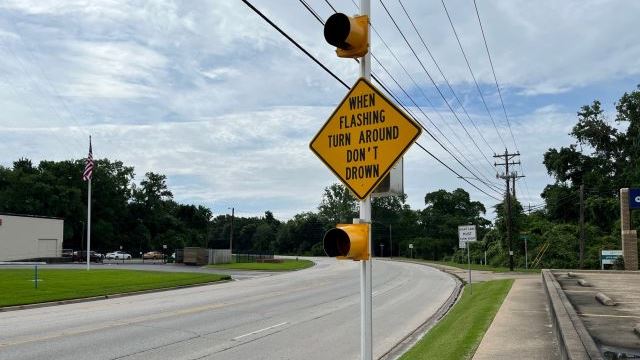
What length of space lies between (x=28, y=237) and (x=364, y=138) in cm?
7120

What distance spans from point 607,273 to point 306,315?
1999cm

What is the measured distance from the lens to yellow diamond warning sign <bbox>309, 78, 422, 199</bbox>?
5469 millimetres

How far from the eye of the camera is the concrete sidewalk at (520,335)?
955 cm

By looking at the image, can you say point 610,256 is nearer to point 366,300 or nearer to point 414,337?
point 414,337

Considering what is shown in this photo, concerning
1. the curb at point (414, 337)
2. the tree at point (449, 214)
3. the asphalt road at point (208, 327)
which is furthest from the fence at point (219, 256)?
the tree at point (449, 214)

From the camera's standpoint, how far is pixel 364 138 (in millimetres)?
5680

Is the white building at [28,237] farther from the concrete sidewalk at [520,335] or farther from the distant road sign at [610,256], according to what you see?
the concrete sidewalk at [520,335]

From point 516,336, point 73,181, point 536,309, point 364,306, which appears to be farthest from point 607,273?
point 73,181

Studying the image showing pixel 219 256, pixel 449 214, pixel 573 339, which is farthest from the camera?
→ pixel 449 214

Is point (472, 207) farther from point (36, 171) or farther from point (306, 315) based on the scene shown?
point (306, 315)

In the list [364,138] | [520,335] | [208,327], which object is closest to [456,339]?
[520,335]

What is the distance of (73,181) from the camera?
365 ft

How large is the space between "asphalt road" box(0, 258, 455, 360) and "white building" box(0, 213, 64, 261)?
48302 millimetres

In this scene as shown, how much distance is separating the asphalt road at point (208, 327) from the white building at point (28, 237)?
48302 millimetres
